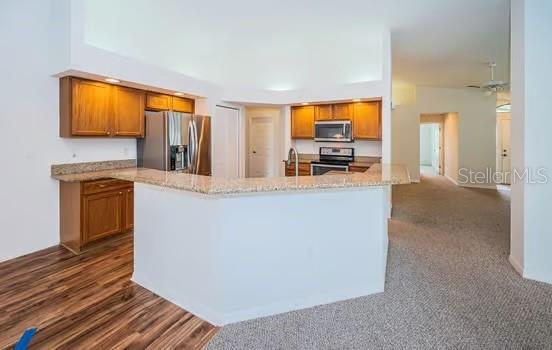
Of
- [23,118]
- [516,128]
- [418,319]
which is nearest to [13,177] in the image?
[23,118]

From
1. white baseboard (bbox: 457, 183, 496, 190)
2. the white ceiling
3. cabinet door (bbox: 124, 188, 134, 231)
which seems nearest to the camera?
the white ceiling

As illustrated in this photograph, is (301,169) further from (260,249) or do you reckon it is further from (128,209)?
(260,249)

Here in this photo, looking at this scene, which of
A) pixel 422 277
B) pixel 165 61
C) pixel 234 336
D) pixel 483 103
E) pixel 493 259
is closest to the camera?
pixel 234 336

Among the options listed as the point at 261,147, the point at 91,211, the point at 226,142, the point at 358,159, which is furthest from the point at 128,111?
the point at 358,159

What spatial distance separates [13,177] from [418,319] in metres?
4.12

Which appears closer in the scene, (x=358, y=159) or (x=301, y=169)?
(x=358, y=159)

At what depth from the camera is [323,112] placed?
5.92 m

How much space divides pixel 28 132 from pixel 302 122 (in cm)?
434

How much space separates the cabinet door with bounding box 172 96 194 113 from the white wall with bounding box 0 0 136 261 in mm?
1621

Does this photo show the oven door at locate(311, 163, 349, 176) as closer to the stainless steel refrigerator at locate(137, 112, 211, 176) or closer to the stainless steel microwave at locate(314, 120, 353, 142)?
the stainless steel microwave at locate(314, 120, 353, 142)

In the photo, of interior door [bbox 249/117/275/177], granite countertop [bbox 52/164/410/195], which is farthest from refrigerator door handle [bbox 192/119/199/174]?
interior door [bbox 249/117/275/177]

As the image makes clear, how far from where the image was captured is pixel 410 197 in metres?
7.13

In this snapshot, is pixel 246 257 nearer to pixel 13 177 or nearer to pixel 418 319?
pixel 418 319

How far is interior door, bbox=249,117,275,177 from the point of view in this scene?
724 cm
